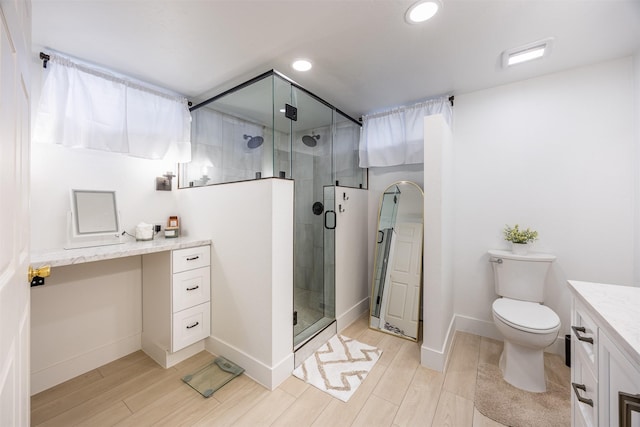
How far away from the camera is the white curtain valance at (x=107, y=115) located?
167 cm

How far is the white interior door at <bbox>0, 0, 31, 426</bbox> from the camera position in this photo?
0.50 meters

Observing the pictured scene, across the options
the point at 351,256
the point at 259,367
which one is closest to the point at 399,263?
the point at 351,256

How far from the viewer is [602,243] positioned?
194 cm

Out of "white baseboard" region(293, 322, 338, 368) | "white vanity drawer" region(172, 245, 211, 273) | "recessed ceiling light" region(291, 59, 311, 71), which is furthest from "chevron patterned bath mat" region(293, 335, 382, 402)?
"recessed ceiling light" region(291, 59, 311, 71)

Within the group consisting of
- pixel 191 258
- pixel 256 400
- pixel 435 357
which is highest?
pixel 191 258

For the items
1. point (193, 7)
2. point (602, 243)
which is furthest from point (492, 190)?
point (193, 7)

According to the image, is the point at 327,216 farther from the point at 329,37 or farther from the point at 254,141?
the point at 329,37

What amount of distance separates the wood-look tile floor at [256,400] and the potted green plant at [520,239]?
916mm

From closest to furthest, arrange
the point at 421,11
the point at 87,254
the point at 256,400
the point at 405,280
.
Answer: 1. the point at 421,11
2. the point at 87,254
3. the point at 256,400
4. the point at 405,280

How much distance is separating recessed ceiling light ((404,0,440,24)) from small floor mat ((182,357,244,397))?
8.66 feet

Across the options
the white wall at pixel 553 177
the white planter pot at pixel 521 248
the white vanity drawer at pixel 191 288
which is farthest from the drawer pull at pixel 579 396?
the white vanity drawer at pixel 191 288

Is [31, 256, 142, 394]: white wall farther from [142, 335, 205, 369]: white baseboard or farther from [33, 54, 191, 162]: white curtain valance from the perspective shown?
[33, 54, 191, 162]: white curtain valance

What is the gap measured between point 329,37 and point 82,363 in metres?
3.00

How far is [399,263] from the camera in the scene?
2.59 meters
